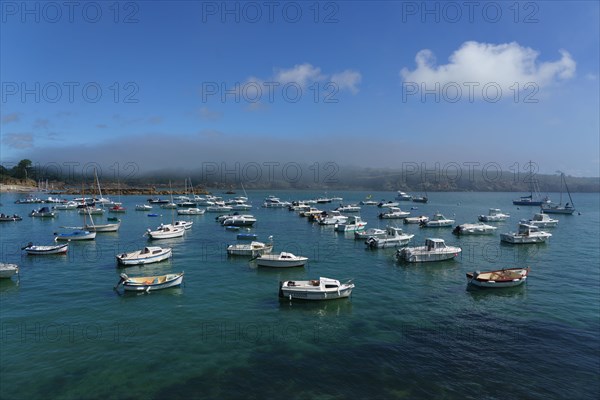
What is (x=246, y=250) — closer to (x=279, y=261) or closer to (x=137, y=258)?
(x=279, y=261)

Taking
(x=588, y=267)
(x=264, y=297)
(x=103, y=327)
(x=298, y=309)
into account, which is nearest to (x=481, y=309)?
(x=298, y=309)

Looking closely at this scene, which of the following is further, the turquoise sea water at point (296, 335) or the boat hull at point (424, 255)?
the boat hull at point (424, 255)

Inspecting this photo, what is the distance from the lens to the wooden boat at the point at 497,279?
4278 centimetres

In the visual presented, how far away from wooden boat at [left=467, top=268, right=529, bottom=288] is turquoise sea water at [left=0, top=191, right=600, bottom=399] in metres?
1.15

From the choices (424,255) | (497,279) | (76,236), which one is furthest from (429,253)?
(76,236)

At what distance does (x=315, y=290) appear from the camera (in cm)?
3716

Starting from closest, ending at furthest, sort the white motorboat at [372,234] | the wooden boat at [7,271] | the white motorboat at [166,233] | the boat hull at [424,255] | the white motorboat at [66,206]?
the wooden boat at [7,271]
the boat hull at [424,255]
the white motorboat at [372,234]
the white motorboat at [166,233]
the white motorboat at [66,206]

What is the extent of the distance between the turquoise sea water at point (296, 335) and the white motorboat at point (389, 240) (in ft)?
38.7

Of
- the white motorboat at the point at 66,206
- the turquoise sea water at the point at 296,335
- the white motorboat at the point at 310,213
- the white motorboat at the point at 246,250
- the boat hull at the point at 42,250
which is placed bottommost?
the turquoise sea water at the point at 296,335

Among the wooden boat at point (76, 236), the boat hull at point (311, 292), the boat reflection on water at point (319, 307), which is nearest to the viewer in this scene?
the boat reflection on water at point (319, 307)

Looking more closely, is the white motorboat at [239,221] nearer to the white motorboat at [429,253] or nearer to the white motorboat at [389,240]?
the white motorboat at [389,240]

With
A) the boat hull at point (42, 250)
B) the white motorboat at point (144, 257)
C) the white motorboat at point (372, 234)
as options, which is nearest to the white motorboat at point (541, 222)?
the white motorboat at point (372, 234)

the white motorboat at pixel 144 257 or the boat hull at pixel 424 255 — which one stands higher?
the white motorboat at pixel 144 257

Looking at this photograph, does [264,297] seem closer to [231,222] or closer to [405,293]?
[405,293]
